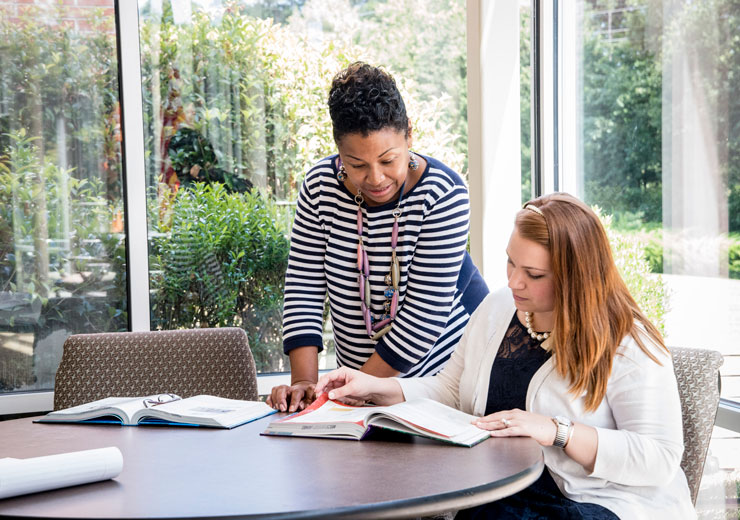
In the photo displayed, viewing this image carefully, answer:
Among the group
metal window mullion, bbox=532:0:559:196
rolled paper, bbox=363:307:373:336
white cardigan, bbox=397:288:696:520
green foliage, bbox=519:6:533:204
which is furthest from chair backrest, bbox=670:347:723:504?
green foliage, bbox=519:6:533:204

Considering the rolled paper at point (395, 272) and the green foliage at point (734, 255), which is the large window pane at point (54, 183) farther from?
the green foliage at point (734, 255)

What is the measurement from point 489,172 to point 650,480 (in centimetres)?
229

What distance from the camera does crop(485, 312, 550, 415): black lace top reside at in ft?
5.90

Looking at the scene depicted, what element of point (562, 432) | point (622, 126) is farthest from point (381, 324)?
point (622, 126)

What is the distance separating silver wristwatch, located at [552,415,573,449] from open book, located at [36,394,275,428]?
68cm

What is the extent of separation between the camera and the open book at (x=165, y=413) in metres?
1.72

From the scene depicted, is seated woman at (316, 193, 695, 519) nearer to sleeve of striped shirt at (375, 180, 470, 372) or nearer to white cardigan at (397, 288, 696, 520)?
white cardigan at (397, 288, 696, 520)

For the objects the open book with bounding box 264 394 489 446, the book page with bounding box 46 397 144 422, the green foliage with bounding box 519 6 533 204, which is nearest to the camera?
the open book with bounding box 264 394 489 446

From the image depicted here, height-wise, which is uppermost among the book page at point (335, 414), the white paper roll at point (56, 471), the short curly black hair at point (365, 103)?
the short curly black hair at point (365, 103)

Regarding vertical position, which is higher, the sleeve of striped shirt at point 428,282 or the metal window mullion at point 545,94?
the metal window mullion at point 545,94

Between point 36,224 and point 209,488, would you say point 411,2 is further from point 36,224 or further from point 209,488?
point 209,488

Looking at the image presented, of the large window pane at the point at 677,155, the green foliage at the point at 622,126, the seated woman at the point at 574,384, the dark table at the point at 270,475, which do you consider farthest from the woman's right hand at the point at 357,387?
the green foliage at the point at 622,126

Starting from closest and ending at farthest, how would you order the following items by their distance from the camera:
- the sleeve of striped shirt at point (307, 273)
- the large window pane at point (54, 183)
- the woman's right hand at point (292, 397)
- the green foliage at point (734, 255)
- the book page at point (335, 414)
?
the book page at point (335, 414) → the woman's right hand at point (292, 397) → the sleeve of striped shirt at point (307, 273) → the green foliage at point (734, 255) → the large window pane at point (54, 183)

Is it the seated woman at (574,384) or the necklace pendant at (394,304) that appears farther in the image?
the necklace pendant at (394,304)
